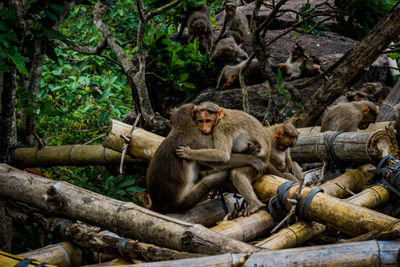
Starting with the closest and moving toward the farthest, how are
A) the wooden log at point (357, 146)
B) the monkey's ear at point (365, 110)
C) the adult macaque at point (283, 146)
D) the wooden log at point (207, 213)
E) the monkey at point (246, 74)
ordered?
the wooden log at point (207, 213)
the wooden log at point (357, 146)
the adult macaque at point (283, 146)
the monkey's ear at point (365, 110)
the monkey at point (246, 74)

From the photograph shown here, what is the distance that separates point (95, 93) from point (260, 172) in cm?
442

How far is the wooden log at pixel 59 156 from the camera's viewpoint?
582cm

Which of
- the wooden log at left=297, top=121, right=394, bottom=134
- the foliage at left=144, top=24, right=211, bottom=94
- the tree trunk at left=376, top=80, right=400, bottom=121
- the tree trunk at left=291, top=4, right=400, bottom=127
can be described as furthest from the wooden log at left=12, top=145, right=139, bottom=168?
the tree trunk at left=376, top=80, right=400, bottom=121

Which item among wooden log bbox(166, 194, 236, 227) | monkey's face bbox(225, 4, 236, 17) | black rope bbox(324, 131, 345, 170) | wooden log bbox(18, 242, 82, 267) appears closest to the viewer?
wooden log bbox(18, 242, 82, 267)

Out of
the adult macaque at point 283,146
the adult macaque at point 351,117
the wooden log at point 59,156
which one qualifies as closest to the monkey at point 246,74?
the adult macaque at point 351,117

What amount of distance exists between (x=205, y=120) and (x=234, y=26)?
7.61 metres

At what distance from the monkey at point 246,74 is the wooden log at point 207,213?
518cm

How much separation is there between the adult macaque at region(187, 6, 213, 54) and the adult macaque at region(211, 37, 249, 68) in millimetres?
631

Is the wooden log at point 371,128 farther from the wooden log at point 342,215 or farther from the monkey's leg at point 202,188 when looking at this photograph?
the wooden log at point 342,215

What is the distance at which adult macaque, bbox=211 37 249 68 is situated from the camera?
977cm

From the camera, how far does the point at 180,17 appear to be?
10.2 m

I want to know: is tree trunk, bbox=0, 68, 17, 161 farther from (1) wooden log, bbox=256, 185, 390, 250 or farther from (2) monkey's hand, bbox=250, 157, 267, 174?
(1) wooden log, bbox=256, 185, 390, 250

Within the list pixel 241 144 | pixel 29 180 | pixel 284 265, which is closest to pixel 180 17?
pixel 241 144

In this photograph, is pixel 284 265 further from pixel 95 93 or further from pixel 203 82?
pixel 203 82
